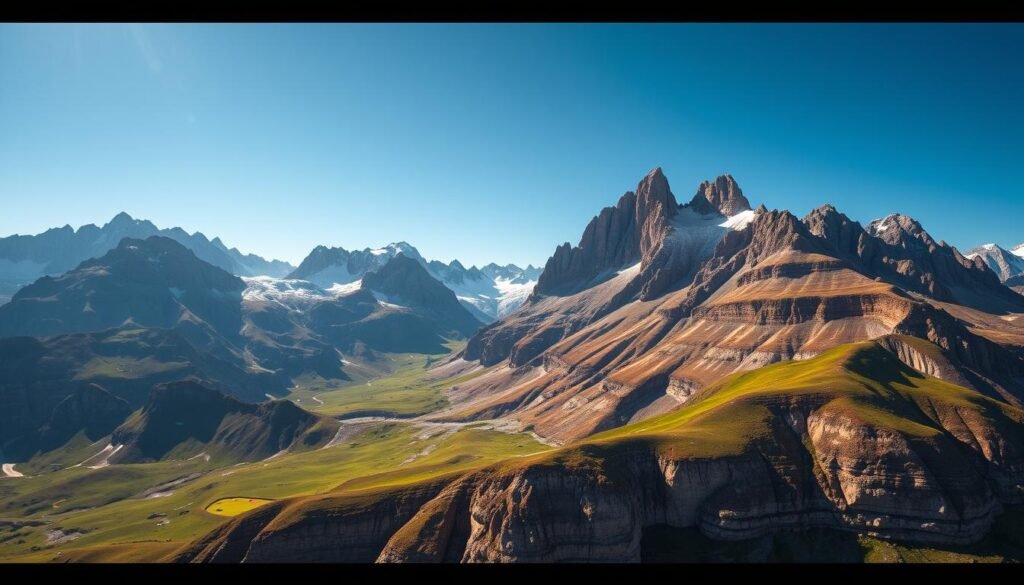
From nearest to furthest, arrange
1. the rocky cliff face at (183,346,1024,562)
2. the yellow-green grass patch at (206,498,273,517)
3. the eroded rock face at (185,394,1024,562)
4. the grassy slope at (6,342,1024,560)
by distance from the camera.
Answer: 1. the eroded rock face at (185,394,1024,562)
2. the rocky cliff face at (183,346,1024,562)
3. the grassy slope at (6,342,1024,560)
4. the yellow-green grass patch at (206,498,273,517)

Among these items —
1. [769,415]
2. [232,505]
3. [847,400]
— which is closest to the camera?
[847,400]

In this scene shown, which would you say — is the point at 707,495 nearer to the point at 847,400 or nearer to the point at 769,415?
the point at 769,415

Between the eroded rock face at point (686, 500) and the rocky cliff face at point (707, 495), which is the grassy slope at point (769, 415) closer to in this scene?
the rocky cliff face at point (707, 495)

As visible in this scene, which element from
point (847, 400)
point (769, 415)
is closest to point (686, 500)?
point (769, 415)

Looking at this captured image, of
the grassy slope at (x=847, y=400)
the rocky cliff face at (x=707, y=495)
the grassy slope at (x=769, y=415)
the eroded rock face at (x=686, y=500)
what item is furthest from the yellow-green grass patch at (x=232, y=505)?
the grassy slope at (x=847, y=400)

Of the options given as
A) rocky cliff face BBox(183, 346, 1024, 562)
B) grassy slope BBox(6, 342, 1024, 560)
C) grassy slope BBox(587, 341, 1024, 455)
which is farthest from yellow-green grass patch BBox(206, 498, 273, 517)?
grassy slope BBox(587, 341, 1024, 455)

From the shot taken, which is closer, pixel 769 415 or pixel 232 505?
pixel 769 415

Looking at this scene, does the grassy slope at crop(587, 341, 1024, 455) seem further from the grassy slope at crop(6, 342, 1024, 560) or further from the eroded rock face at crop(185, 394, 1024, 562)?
the eroded rock face at crop(185, 394, 1024, 562)

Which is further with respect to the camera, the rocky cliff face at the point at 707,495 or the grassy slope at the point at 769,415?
the grassy slope at the point at 769,415

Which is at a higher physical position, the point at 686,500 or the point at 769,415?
the point at 769,415

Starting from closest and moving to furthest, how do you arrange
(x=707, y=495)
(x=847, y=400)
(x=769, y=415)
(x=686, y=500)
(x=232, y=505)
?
(x=707, y=495), (x=686, y=500), (x=847, y=400), (x=769, y=415), (x=232, y=505)
